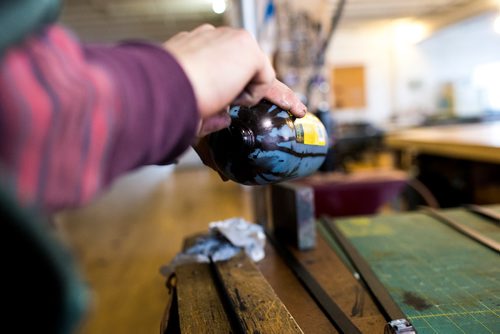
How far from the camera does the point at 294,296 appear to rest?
87 centimetres

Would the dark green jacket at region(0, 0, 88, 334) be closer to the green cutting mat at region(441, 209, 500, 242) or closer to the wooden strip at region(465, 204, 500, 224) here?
the green cutting mat at region(441, 209, 500, 242)

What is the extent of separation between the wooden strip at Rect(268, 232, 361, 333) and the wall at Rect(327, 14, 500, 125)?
8018 mm

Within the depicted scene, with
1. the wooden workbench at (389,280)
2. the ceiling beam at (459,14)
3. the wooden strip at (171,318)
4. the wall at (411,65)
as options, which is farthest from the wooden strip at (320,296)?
the wall at (411,65)

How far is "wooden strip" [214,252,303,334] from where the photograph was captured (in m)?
0.66

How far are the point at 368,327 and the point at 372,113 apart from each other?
28.5 feet

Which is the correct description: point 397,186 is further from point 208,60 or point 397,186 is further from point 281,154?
point 208,60

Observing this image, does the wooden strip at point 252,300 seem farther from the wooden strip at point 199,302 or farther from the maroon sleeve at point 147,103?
the maroon sleeve at point 147,103

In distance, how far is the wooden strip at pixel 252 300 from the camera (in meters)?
0.66

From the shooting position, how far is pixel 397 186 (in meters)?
2.14

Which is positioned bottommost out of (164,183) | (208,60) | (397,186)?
(164,183)

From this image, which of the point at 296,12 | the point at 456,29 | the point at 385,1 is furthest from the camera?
the point at 456,29

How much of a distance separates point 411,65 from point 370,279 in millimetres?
8963

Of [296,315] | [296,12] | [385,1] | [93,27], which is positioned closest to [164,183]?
[93,27]

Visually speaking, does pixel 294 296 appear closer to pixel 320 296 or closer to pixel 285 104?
pixel 320 296
